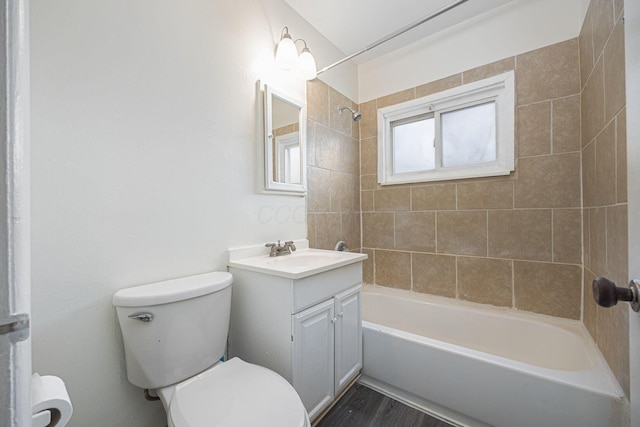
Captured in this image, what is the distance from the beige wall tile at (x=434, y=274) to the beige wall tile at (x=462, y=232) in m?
0.09

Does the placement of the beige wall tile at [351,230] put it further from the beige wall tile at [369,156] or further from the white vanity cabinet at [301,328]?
the white vanity cabinet at [301,328]

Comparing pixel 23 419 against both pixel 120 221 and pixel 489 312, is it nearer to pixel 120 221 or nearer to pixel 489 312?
pixel 120 221

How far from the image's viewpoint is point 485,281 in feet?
6.26

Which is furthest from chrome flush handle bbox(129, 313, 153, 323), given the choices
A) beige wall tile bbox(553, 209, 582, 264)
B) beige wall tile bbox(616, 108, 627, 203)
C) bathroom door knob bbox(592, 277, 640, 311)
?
beige wall tile bbox(553, 209, 582, 264)

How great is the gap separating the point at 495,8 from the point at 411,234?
5.60 feet

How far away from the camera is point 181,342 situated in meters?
1.01

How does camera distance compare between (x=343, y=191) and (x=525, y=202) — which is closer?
(x=525, y=202)

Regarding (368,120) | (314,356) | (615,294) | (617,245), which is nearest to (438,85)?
(368,120)

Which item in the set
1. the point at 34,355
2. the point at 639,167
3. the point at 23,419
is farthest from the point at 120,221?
the point at 639,167

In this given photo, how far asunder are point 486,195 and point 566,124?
1.96 ft

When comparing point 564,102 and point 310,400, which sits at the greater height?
point 564,102

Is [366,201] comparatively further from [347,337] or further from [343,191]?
[347,337]

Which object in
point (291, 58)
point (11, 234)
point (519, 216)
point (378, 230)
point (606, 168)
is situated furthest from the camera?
point (378, 230)

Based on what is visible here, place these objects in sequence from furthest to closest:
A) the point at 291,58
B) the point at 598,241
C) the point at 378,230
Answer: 1. the point at 378,230
2. the point at 291,58
3. the point at 598,241
